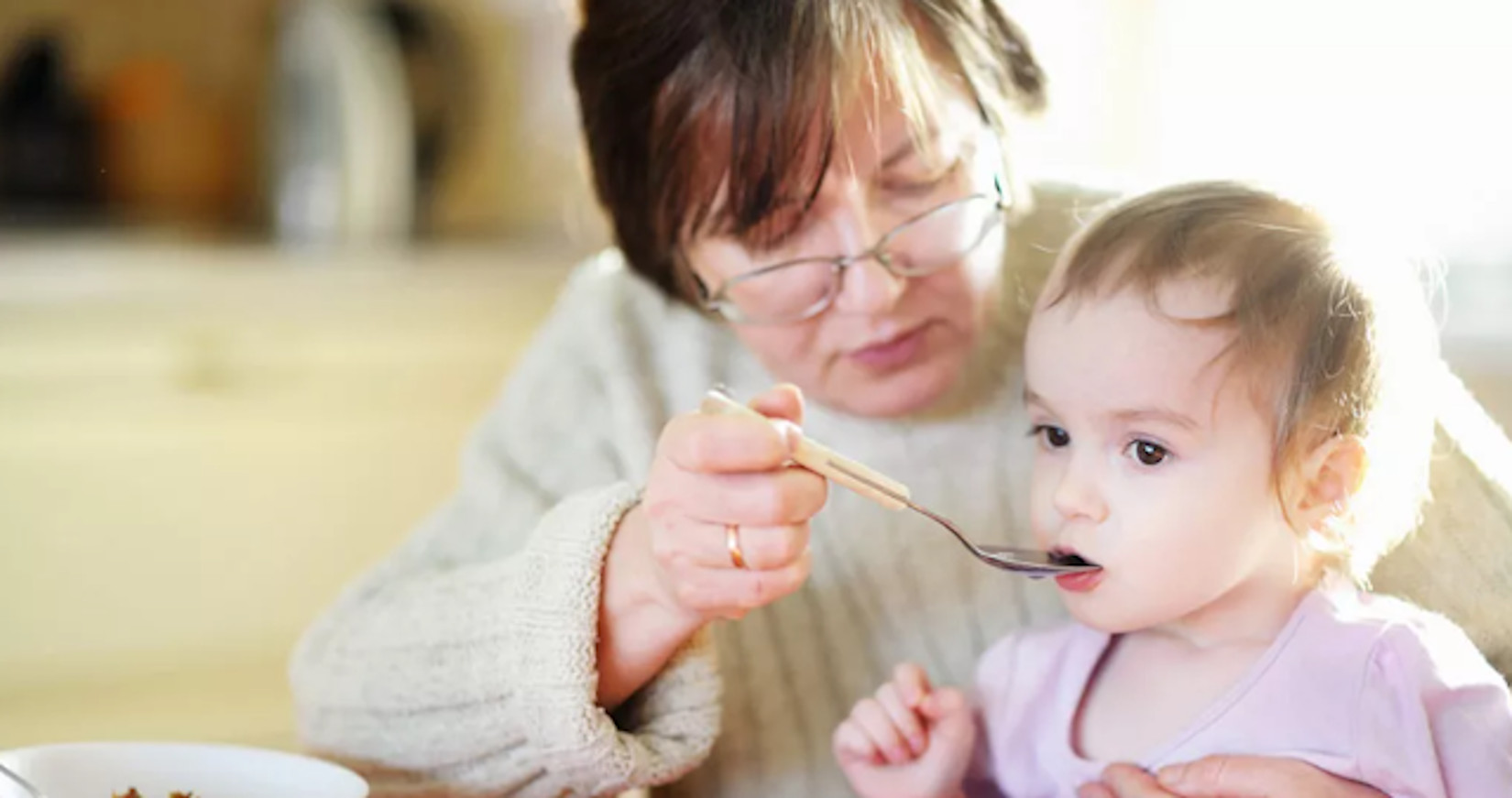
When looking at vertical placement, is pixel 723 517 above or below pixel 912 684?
above

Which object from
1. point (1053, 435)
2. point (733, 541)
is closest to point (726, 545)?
point (733, 541)

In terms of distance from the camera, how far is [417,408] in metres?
2.42

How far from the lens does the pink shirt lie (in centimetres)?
90

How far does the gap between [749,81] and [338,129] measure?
1.63m

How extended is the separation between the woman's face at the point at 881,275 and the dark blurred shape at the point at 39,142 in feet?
5.67

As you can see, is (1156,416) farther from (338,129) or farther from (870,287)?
(338,129)

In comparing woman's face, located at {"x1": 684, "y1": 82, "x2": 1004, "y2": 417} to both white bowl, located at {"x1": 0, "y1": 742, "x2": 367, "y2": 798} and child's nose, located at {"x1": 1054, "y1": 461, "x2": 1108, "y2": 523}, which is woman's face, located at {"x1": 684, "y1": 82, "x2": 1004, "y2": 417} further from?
white bowl, located at {"x1": 0, "y1": 742, "x2": 367, "y2": 798}

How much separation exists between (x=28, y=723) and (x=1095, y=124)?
1836mm

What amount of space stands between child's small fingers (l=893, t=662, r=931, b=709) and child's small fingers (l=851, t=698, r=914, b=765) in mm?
16

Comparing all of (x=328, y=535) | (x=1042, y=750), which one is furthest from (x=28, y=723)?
(x=1042, y=750)

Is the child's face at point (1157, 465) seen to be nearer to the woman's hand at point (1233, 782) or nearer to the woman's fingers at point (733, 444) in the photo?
the woman's hand at point (1233, 782)

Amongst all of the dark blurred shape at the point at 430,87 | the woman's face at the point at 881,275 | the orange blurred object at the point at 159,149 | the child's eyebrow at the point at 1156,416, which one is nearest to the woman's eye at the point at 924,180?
the woman's face at the point at 881,275

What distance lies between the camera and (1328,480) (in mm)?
950

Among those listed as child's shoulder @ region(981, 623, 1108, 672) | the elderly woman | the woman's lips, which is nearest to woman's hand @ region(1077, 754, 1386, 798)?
the elderly woman
